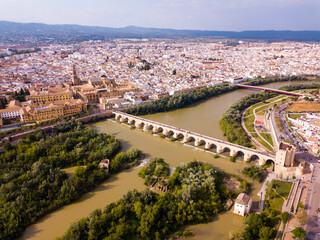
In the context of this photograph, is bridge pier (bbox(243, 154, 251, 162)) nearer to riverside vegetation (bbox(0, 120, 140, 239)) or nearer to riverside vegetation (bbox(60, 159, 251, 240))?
riverside vegetation (bbox(60, 159, 251, 240))

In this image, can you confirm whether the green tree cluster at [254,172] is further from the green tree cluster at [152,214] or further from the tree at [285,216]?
the tree at [285,216]

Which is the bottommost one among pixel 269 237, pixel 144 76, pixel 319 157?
pixel 269 237

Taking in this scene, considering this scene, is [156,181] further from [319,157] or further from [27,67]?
[27,67]

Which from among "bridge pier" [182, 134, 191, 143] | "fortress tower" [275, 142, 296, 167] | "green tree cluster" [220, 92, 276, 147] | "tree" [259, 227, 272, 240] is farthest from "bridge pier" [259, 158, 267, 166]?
"tree" [259, 227, 272, 240]

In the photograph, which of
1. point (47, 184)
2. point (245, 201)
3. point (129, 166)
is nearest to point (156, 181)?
point (129, 166)

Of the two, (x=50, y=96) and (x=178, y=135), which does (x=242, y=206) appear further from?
(x=50, y=96)

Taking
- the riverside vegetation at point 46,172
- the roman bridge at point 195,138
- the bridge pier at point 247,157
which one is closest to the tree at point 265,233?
the roman bridge at point 195,138
